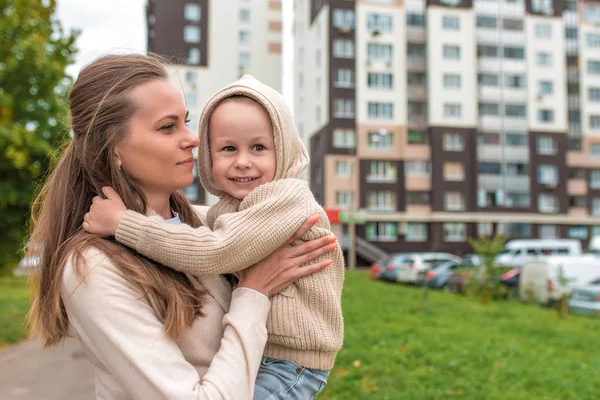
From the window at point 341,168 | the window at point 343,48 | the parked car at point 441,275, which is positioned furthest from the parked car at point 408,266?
the window at point 343,48

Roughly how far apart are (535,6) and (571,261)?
39350mm

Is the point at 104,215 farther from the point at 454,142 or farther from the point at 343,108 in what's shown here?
the point at 454,142

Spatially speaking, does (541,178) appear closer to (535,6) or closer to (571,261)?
(535,6)

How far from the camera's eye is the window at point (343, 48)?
50.4 m

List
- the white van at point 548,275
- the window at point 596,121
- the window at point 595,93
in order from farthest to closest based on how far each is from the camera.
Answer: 1. the window at point 595,93
2. the window at point 596,121
3. the white van at point 548,275

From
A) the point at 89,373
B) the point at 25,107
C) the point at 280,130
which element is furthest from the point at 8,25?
the point at 280,130

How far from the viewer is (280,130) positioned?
2.34 m

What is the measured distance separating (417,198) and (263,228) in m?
48.2

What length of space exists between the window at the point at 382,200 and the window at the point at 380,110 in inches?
244

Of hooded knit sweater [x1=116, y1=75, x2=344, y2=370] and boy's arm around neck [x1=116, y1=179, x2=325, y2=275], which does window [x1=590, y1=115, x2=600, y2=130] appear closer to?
hooded knit sweater [x1=116, y1=75, x2=344, y2=370]

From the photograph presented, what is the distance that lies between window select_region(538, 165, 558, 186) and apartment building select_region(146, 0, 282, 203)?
25.6 m

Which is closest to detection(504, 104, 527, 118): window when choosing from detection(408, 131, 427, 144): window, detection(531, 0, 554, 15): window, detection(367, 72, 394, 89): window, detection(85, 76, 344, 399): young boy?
detection(408, 131, 427, 144): window

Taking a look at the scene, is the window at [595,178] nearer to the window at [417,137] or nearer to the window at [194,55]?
the window at [417,137]

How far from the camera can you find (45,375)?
7.86 metres
